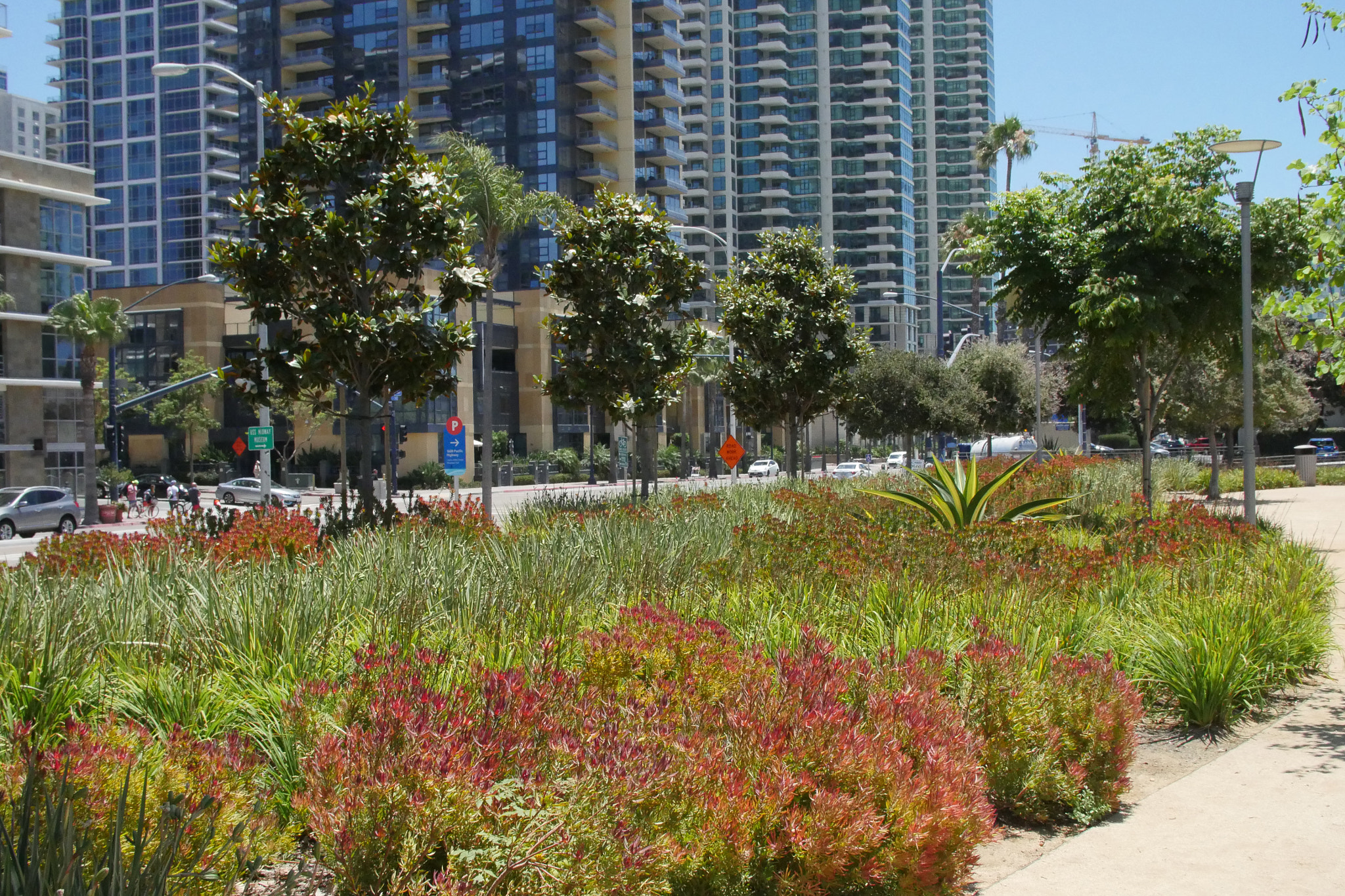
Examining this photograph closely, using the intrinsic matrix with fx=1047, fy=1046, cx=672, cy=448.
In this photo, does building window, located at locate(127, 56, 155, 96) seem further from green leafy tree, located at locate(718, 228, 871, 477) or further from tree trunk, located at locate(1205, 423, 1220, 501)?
tree trunk, located at locate(1205, 423, 1220, 501)

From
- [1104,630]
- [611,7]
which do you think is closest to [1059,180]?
[1104,630]

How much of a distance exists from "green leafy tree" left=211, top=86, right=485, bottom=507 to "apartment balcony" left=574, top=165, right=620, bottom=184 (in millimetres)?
65714

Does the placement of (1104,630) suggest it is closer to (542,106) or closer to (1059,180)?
(1059,180)

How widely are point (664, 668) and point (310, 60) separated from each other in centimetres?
8873

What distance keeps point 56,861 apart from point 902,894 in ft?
10.4

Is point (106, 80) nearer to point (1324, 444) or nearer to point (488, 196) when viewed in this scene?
point (488, 196)

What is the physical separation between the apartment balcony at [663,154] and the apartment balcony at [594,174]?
10.7 metres

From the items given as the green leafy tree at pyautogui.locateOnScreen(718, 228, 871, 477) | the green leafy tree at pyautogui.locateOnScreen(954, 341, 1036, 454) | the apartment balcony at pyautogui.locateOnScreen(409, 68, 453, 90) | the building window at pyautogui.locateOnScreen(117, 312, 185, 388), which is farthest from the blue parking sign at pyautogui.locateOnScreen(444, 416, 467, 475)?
the apartment balcony at pyautogui.locateOnScreen(409, 68, 453, 90)

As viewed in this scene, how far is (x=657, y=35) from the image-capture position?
301 ft

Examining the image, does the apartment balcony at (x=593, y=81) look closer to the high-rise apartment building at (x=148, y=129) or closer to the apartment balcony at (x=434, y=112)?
the apartment balcony at (x=434, y=112)

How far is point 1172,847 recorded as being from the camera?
5.34 metres

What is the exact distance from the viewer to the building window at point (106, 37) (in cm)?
12194

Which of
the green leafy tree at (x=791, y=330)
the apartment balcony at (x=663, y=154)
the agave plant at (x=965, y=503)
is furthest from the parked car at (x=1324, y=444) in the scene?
the agave plant at (x=965, y=503)

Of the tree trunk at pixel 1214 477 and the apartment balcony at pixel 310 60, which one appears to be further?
the apartment balcony at pixel 310 60
